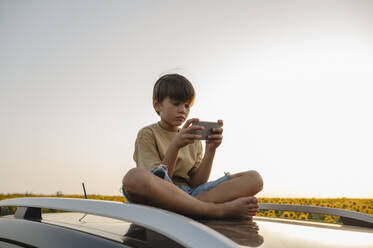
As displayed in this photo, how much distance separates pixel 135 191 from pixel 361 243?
3.14ft

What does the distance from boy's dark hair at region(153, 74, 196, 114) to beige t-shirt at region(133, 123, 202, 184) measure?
27 centimetres

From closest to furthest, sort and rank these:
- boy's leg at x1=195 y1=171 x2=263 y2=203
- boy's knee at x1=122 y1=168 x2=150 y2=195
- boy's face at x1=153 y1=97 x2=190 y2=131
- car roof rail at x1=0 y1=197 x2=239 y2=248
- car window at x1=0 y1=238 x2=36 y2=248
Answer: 1. car roof rail at x1=0 y1=197 x2=239 y2=248
2. car window at x1=0 y1=238 x2=36 y2=248
3. boy's knee at x1=122 y1=168 x2=150 y2=195
4. boy's leg at x1=195 y1=171 x2=263 y2=203
5. boy's face at x1=153 y1=97 x2=190 y2=131

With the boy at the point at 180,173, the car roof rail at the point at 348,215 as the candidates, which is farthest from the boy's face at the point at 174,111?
the car roof rail at the point at 348,215

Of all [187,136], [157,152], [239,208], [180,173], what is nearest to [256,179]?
[239,208]

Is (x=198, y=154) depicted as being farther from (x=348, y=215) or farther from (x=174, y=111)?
(x=348, y=215)

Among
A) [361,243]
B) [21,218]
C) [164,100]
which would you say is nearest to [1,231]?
[21,218]

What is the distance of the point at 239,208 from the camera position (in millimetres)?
1770

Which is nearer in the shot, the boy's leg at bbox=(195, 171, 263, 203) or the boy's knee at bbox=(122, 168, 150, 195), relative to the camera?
the boy's knee at bbox=(122, 168, 150, 195)

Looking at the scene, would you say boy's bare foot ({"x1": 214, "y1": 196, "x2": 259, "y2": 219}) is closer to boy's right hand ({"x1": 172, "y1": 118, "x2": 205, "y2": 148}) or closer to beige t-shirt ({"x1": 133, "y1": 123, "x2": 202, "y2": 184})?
boy's right hand ({"x1": 172, "y1": 118, "x2": 205, "y2": 148})

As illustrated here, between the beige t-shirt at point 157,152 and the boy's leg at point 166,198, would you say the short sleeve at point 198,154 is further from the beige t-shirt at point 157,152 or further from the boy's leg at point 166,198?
the boy's leg at point 166,198

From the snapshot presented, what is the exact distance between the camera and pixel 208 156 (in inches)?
97.1

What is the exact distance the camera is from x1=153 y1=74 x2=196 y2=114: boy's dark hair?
2.60m

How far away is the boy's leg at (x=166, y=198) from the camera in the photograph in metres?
1.58

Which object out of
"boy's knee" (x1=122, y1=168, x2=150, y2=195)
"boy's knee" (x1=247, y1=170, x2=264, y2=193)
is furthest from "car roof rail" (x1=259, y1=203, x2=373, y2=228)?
"boy's knee" (x1=122, y1=168, x2=150, y2=195)
